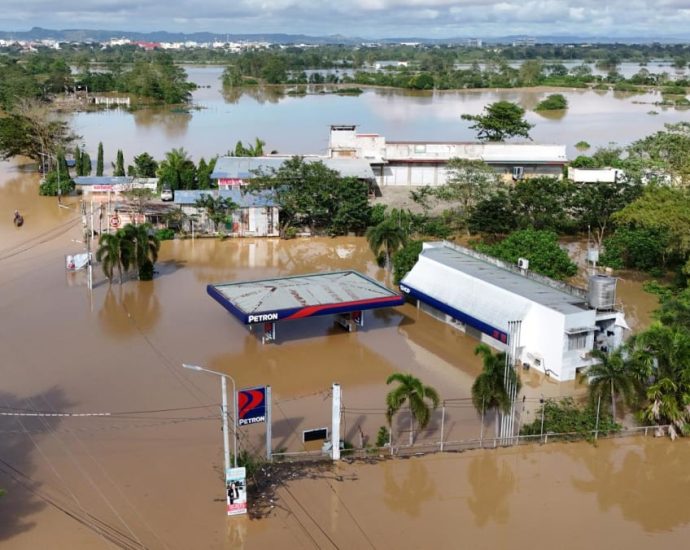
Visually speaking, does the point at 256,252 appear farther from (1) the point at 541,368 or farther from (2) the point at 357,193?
(1) the point at 541,368

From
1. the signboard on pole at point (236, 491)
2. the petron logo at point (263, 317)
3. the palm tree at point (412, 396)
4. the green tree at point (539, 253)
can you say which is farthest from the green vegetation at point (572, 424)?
the green tree at point (539, 253)

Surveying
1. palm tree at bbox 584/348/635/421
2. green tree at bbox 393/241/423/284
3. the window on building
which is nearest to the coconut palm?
green tree at bbox 393/241/423/284

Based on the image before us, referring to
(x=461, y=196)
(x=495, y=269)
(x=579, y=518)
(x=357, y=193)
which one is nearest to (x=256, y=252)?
(x=357, y=193)

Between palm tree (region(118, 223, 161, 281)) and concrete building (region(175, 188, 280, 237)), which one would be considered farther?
concrete building (region(175, 188, 280, 237))

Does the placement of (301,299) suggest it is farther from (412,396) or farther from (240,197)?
(240,197)

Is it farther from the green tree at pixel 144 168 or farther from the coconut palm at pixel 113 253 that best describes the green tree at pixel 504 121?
the coconut palm at pixel 113 253

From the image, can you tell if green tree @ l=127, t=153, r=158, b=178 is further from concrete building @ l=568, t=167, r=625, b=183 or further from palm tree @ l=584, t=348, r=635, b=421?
palm tree @ l=584, t=348, r=635, b=421

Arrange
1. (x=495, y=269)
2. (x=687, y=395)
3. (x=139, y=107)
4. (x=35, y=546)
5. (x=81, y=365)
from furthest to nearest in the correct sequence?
(x=139, y=107), (x=495, y=269), (x=81, y=365), (x=687, y=395), (x=35, y=546)
